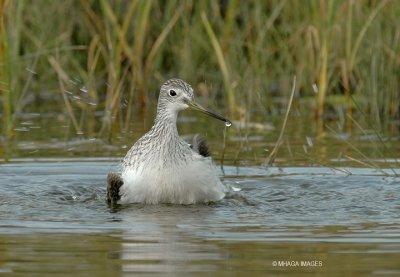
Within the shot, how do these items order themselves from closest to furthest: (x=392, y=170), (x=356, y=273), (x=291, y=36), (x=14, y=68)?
(x=356, y=273), (x=392, y=170), (x=14, y=68), (x=291, y=36)

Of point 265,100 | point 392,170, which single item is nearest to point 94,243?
point 392,170

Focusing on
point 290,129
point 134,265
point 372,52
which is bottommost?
point 134,265

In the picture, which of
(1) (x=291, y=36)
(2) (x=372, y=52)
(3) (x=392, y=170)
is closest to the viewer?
(3) (x=392, y=170)

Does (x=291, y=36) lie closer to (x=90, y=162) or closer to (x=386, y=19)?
(x=386, y=19)

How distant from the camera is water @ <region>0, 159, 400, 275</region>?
651cm

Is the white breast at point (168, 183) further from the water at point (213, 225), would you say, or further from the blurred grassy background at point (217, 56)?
the blurred grassy background at point (217, 56)

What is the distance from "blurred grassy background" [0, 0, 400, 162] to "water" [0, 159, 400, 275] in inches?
77.8

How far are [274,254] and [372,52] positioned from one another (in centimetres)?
633

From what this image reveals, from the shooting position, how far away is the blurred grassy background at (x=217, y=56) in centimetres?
1291

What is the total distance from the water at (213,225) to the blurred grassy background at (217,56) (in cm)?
198

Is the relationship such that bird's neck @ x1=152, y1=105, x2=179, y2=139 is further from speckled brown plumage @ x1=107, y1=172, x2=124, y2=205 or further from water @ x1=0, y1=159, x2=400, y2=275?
water @ x1=0, y1=159, x2=400, y2=275

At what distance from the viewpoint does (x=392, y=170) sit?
10.1 metres

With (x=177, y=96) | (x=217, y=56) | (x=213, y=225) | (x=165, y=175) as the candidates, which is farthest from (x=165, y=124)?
(x=217, y=56)

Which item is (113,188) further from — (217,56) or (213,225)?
(217,56)
